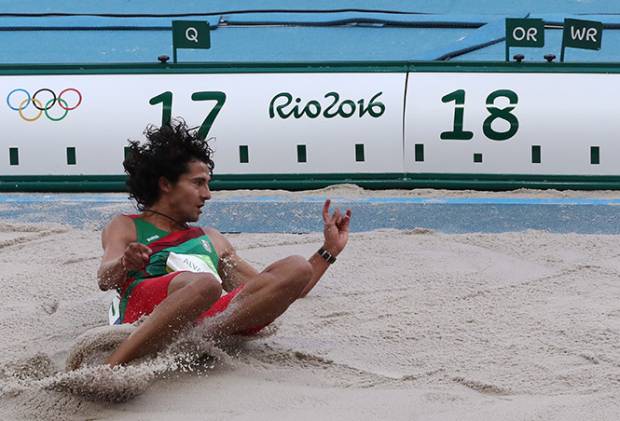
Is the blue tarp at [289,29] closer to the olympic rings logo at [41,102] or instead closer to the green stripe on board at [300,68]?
the green stripe on board at [300,68]

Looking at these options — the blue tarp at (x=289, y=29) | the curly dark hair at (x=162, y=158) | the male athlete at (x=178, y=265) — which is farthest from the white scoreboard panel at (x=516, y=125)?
the curly dark hair at (x=162, y=158)

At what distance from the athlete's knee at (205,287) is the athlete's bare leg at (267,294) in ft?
0.62

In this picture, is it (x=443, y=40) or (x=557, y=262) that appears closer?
(x=557, y=262)

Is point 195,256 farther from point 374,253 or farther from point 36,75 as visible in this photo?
point 36,75

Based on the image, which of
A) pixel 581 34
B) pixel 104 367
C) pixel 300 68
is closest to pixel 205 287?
pixel 104 367

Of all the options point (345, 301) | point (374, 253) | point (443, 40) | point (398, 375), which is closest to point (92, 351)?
point (398, 375)

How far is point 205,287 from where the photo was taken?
12.4 feet

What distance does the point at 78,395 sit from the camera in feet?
12.0

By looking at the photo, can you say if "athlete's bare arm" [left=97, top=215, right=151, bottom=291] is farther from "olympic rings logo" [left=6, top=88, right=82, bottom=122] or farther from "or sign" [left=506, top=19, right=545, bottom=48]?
"or sign" [left=506, top=19, right=545, bottom=48]

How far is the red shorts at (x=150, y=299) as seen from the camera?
3967 millimetres

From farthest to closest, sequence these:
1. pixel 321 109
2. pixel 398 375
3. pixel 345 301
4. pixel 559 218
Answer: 1. pixel 321 109
2. pixel 559 218
3. pixel 345 301
4. pixel 398 375

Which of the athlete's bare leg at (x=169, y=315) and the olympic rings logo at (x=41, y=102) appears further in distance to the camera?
the olympic rings logo at (x=41, y=102)

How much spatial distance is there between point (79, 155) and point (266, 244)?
175 cm

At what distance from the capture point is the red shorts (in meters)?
3.97
